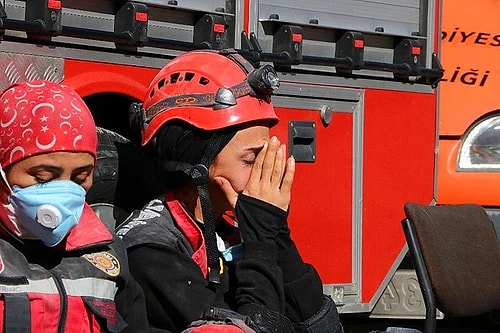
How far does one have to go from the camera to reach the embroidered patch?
2.44 m

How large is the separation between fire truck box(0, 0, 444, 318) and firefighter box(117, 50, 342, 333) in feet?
2.41

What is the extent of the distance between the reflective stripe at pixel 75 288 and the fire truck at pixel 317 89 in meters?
1.19

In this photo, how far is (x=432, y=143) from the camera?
5.28m

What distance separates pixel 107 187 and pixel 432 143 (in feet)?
6.52

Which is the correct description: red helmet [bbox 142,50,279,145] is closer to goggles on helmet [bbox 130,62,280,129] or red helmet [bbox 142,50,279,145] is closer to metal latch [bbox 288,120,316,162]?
goggles on helmet [bbox 130,62,280,129]

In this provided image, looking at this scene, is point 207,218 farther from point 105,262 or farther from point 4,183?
point 4,183

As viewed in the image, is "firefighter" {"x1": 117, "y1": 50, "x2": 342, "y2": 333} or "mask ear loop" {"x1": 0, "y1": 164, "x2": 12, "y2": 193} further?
"firefighter" {"x1": 117, "y1": 50, "x2": 342, "y2": 333}

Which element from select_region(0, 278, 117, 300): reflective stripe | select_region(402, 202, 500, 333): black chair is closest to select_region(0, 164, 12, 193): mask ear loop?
select_region(0, 278, 117, 300): reflective stripe

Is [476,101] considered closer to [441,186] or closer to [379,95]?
[441,186]

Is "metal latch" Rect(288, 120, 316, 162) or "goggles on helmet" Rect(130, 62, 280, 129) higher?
"goggles on helmet" Rect(130, 62, 280, 129)

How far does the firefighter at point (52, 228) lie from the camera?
2.29 metres

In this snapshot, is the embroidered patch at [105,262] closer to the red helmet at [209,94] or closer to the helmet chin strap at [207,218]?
the helmet chin strap at [207,218]

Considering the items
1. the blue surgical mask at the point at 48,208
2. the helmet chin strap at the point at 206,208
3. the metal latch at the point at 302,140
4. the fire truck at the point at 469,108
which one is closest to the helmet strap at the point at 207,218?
the helmet chin strap at the point at 206,208

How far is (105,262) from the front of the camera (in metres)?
2.46
